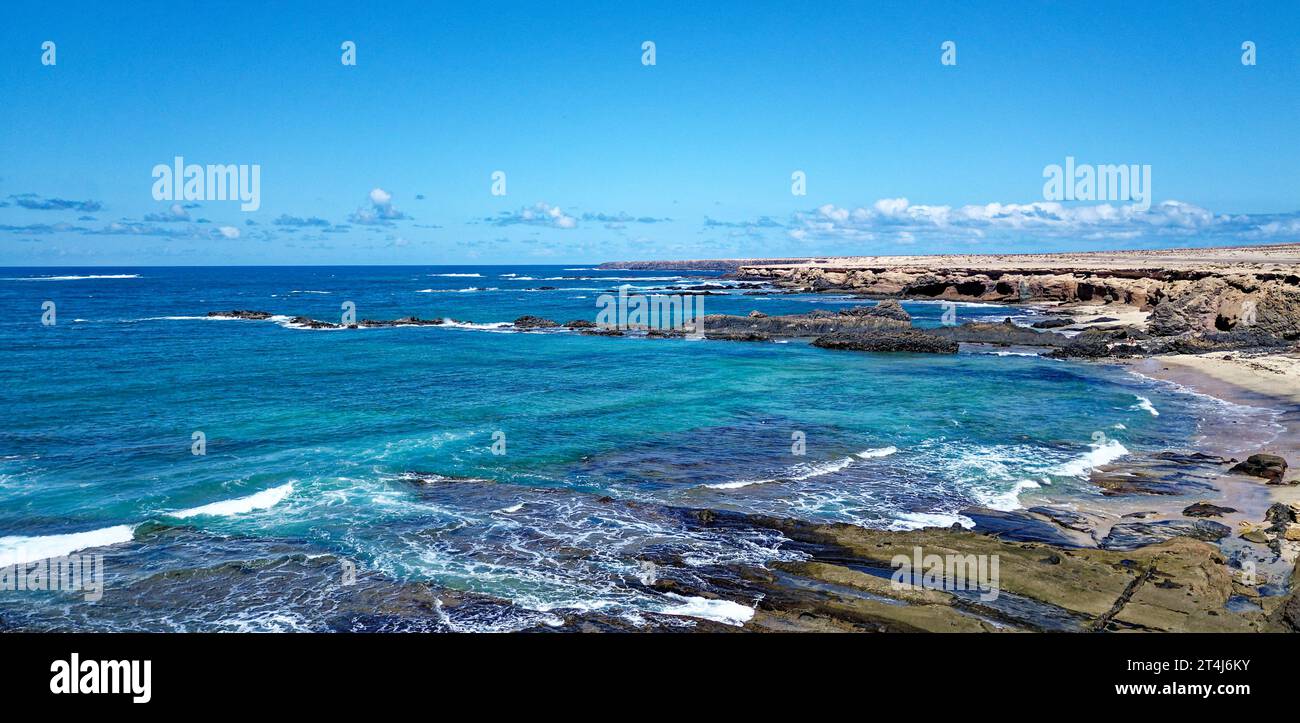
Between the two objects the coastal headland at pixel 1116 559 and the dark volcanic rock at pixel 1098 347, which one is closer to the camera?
the coastal headland at pixel 1116 559

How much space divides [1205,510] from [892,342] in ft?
104

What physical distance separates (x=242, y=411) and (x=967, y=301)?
79535mm

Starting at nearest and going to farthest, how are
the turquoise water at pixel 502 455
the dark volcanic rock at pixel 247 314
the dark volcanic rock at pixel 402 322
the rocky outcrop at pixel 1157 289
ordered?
1. the turquoise water at pixel 502 455
2. the rocky outcrop at pixel 1157 289
3. the dark volcanic rock at pixel 402 322
4. the dark volcanic rock at pixel 247 314

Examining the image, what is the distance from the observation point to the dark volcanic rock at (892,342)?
47.1 meters

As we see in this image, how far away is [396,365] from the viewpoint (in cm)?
4128

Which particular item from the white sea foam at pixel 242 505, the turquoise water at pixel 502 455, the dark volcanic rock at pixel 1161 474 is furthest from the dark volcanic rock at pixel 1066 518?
the white sea foam at pixel 242 505

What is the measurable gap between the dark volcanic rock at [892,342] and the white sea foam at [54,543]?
41616mm

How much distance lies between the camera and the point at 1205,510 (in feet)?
55.3

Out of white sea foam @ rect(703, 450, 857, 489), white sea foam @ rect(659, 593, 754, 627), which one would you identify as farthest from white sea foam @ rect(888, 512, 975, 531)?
white sea foam @ rect(659, 593, 754, 627)

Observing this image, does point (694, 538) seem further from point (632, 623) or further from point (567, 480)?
point (567, 480)

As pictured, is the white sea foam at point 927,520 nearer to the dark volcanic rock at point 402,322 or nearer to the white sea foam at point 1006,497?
the white sea foam at point 1006,497

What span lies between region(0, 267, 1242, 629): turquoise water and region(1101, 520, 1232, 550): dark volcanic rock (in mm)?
2527

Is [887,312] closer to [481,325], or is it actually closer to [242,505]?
[481,325]

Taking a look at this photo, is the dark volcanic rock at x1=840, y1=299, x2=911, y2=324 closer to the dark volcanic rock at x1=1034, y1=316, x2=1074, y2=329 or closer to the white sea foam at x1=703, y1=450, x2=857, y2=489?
the dark volcanic rock at x1=1034, y1=316, x2=1074, y2=329
